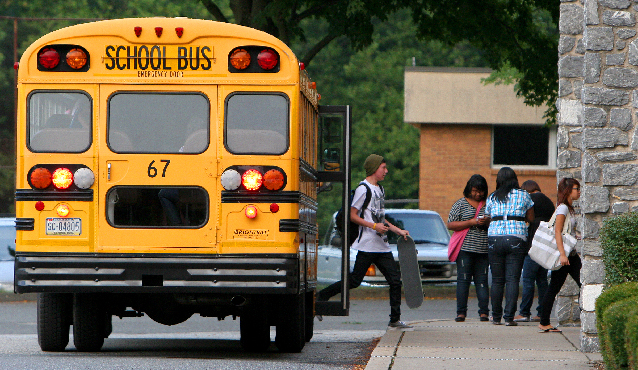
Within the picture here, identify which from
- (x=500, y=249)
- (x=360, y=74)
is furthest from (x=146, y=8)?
(x=500, y=249)

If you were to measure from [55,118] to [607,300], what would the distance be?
4270 millimetres

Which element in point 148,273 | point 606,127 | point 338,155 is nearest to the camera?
point 148,273

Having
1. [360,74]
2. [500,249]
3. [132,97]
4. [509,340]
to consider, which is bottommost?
[509,340]

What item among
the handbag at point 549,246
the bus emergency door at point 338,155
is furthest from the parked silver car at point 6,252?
the handbag at point 549,246

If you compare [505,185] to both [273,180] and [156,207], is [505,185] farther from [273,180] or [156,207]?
[156,207]

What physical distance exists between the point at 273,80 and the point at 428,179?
21235mm

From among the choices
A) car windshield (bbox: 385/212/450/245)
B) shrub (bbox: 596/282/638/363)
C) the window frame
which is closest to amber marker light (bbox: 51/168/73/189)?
shrub (bbox: 596/282/638/363)

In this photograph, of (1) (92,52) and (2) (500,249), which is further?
(2) (500,249)

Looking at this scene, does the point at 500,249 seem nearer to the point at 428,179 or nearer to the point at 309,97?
the point at 309,97

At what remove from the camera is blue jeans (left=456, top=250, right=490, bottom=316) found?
39.6 ft

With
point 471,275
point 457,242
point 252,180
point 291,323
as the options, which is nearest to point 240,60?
point 252,180

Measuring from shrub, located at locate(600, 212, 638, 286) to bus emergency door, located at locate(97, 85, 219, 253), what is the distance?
2.99 metres

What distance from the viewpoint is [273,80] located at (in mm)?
8195

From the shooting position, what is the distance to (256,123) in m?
8.21
